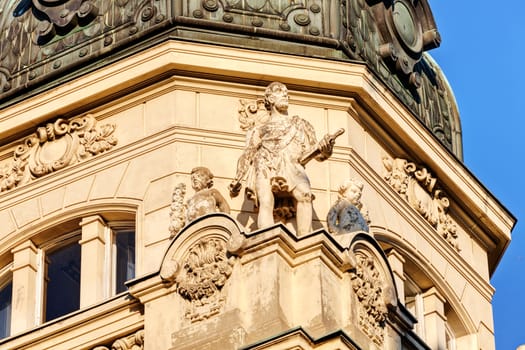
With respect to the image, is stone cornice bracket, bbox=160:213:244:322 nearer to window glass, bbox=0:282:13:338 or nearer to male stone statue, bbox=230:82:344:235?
male stone statue, bbox=230:82:344:235

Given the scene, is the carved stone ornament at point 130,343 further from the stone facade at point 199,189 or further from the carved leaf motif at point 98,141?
the carved leaf motif at point 98,141

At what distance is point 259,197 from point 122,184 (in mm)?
3245

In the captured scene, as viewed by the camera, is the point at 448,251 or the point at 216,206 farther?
the point at 448,251

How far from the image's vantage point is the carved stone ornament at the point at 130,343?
134ft

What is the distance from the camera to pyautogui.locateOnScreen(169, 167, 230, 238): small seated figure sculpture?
4112 cm

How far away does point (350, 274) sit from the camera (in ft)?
132

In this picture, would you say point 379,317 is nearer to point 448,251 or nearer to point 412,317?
point 412,317

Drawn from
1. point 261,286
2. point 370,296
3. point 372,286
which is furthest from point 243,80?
point 261,286

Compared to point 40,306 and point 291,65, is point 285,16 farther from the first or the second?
point 40,306

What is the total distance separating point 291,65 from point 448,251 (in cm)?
410

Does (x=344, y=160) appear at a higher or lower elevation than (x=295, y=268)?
higher

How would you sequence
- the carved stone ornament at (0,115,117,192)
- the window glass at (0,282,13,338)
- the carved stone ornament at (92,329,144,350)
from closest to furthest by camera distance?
1. the carved stone ornament at (92,329,144,350)
2. the window glass at (0,282,13,338)
3. the carved stone ornament at (0,115,117,192)

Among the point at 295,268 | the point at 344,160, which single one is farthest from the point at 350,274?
the point at 344,160

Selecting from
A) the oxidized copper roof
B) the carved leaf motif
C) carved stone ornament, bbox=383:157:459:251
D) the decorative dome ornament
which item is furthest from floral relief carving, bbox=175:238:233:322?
the decorative dome ornament
